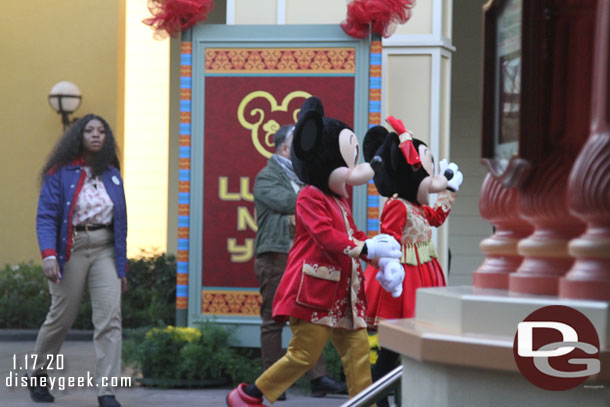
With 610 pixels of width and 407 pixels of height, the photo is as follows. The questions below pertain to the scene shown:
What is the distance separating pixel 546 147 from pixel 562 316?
0.43 meters

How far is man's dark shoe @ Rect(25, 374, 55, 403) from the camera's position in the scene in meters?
6.45

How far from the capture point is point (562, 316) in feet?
6.41

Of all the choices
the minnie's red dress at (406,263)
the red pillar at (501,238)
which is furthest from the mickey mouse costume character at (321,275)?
the red pillar at (501,238)

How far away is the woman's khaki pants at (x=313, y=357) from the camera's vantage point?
4.97m

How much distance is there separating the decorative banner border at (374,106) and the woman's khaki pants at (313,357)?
215 cm

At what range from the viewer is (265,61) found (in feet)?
24.2

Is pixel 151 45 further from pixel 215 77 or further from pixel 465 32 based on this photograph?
pixel 215 77

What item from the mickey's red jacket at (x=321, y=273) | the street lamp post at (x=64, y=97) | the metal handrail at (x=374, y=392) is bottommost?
the metal handrail at (x=374, y=392)

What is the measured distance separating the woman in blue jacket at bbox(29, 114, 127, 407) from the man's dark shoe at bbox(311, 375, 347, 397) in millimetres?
1386

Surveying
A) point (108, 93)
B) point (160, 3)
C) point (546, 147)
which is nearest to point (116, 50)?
point (108, 93)

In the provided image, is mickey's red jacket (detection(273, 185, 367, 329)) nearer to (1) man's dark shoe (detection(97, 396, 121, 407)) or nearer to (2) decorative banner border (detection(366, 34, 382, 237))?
(1) man's dark shoe (detection(97, 396, 121, 407))

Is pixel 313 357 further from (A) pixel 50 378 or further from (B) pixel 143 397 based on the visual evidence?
(A) pixel 50 378

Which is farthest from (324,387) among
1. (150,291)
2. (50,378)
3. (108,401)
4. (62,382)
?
(150,291)

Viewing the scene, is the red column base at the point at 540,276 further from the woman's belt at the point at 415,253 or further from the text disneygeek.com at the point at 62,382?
the text disneygeek.com at the point at 62,382
